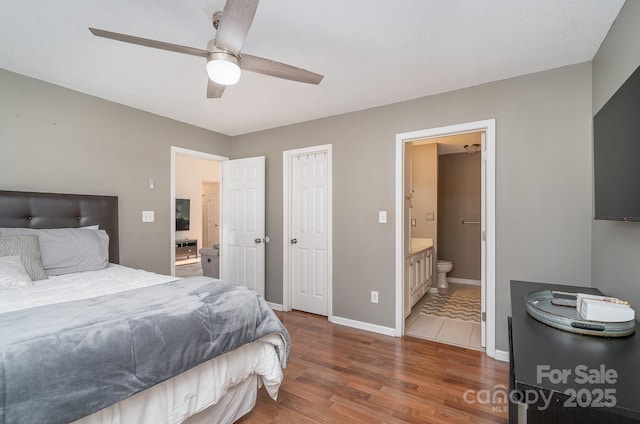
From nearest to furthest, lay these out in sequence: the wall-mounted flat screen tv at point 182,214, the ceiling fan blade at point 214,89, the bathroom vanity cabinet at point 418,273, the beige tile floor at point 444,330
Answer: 1. the ceiling fan blade at point 214,89
2. the beige tile floor at point 444,330
3. the bathroom vanity cabinet at point 418,273
4. the wall-mounted flat screen tv at point 182,214

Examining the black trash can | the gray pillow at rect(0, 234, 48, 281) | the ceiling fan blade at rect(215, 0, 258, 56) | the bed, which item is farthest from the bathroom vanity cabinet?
the gray pillow at rect(0, 234, 48, 281)

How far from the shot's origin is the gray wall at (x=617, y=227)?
1.55m

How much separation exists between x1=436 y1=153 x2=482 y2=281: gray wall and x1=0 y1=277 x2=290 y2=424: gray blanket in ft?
16.2

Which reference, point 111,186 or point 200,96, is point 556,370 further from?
point 111,186

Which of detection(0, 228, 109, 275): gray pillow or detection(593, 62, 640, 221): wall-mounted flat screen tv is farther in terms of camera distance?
detection(0, 228, 109, 275): gray pillow

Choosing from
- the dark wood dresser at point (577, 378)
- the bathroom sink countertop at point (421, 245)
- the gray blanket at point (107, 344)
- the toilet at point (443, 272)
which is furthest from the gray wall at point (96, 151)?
the toilet at point (443, 272)

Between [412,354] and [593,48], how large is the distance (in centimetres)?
282

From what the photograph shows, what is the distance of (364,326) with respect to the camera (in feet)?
11.1

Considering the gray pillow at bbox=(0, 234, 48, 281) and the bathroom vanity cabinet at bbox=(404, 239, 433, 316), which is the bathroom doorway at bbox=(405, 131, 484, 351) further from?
the gray pillow at bbox=(0, 234, 48, 281)

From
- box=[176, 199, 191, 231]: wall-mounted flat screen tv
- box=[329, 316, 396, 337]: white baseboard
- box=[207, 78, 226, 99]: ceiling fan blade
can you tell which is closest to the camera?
box=[207, 78, 226, 99]: ceiling fan blade

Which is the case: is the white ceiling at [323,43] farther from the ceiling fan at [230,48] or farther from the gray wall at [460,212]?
the gray wall at [460,212]

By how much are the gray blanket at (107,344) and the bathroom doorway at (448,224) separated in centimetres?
264

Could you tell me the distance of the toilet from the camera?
16.8ft

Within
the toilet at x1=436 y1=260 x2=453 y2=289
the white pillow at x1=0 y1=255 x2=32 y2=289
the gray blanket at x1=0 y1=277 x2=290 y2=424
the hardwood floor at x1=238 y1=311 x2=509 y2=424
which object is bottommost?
the hardwood floor at x1=238 y1=311 x2=509 y2=424
